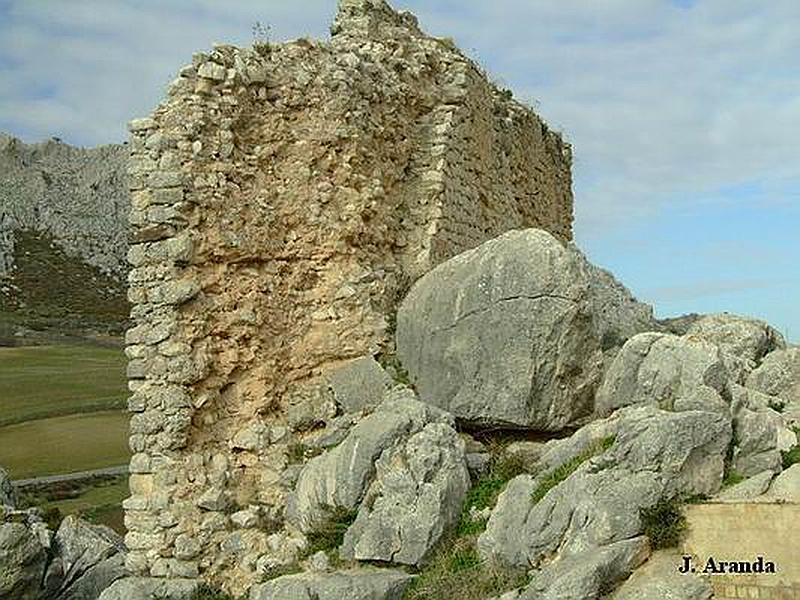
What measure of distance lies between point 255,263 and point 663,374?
4653mm

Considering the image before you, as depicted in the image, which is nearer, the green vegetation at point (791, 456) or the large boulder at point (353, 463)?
the green vegetation at point (791, 456)

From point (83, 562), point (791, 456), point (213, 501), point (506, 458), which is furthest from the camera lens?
point (83, 562)

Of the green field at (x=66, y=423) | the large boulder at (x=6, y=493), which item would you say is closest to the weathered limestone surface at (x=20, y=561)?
the large boulder at (x=6, y=493)

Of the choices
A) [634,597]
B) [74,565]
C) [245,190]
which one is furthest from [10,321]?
[634,597]

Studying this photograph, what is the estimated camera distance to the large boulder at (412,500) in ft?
31.3

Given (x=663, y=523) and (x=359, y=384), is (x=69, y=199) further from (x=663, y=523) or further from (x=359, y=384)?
A: (x=663, y=523)

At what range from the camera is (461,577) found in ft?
29.5

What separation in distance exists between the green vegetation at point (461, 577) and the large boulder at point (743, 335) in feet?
24.1

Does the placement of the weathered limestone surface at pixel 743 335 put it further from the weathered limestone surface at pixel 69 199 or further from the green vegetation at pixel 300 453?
the weathered limestone surface at pixel 69 199

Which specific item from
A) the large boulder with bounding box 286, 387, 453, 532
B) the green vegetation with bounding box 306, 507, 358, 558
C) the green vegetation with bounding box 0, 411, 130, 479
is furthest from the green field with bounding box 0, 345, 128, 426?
the green vegetation with bounding box 306, 507, 358, 558

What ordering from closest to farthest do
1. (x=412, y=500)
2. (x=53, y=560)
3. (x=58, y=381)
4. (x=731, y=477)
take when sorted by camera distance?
1. (x=731, y=477)
2. (x=412, y=500)
3. (x=53, y=560)
4. (x=58, y=381)

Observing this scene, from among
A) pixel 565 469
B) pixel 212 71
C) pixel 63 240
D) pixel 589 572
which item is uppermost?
pixel 63 240

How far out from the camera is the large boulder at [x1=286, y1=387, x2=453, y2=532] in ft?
33.7

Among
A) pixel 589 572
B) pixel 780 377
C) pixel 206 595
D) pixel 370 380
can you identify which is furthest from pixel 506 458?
pixel 780 377
